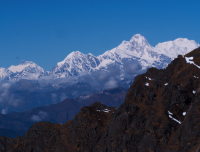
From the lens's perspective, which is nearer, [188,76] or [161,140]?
[161,140]

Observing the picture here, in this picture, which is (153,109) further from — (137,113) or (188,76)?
(188,76)

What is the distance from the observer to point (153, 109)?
632 ft

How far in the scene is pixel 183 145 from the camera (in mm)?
146500

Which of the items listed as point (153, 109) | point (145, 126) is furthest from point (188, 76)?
point (145, 126)

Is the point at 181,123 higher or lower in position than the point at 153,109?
lower

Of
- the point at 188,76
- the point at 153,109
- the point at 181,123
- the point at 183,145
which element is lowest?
the point at 183,145

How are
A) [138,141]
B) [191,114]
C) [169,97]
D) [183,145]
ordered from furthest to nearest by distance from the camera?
[169,97] → [138,141] → [191,114] → [183,145]

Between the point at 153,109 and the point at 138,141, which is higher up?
the point at 153,109

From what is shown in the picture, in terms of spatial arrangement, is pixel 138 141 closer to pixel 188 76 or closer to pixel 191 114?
pixel 191 114

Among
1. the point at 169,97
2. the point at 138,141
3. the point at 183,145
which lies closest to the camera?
the point at 183,145

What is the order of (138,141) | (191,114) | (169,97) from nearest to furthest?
A: 1. (191,114)
2. (138,141)
3. (169,97)

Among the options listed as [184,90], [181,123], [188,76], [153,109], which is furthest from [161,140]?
[188,76]

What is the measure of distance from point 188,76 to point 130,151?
6701 cm

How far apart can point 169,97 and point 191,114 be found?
1379 inches
